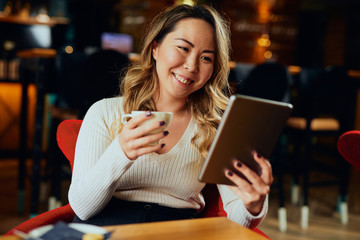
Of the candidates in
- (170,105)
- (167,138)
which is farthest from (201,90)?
(167,138)

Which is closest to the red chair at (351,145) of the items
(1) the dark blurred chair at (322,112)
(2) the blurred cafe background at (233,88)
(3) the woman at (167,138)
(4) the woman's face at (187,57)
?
(3) the woman at (167,138)

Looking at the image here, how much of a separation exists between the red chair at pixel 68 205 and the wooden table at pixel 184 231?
8.3 inches

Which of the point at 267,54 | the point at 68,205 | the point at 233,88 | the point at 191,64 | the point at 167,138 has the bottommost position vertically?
the point at 68,205

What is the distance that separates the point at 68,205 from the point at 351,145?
1002 millimetres

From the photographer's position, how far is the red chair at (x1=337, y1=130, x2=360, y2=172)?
1.48m

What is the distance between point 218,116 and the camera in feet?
4.66

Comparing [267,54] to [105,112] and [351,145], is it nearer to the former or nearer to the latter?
[351,145]

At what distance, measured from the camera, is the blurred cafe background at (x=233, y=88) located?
110 inches

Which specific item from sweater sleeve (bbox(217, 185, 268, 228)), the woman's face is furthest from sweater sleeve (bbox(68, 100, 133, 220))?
sweater sleeve (bbox(217, 185, 268, 228))

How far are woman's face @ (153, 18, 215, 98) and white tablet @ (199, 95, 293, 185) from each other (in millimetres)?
386

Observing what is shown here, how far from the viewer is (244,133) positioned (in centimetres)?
91

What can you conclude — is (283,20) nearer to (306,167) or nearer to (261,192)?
(306,167)

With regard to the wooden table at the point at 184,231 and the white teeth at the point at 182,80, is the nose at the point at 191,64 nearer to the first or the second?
the white teeth at the point at 182,80

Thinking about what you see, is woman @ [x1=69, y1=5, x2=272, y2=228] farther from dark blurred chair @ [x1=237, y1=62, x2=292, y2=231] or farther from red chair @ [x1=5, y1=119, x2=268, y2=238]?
dark blurred chair @ [x1=237, y1=62, x2=292, y2=231]
